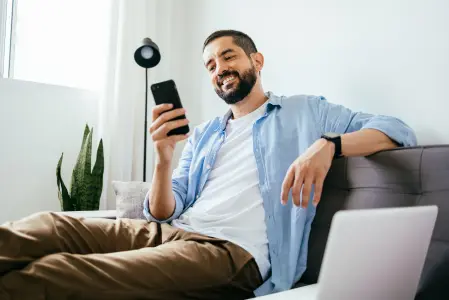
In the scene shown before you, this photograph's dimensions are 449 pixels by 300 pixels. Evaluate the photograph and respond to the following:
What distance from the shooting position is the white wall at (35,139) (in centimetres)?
231

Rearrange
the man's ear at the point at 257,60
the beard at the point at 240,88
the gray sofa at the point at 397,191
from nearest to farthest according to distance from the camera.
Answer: the gray sofa at the point at 397,191, the beard at the point at 240,88, the man's ear at the point at 257,60

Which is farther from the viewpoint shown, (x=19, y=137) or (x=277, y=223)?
(x=19, y=137)

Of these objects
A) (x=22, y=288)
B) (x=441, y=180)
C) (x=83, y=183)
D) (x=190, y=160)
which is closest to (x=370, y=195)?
(x=441, y=180)

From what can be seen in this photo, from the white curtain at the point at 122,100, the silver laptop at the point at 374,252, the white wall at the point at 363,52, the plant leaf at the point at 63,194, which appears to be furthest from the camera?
the white curtain at the point at 122,100

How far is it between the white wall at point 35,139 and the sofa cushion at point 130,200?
88 centimetres

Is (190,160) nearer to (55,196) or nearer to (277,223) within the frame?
(277,223)

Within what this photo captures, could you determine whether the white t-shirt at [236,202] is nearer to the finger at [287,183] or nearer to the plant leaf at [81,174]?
the finger at [287,183]

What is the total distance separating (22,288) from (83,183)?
144 centimetres

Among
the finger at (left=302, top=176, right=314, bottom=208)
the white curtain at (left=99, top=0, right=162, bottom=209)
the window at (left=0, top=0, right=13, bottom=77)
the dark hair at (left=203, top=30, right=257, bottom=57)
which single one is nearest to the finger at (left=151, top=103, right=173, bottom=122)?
the finger at (left=302, top=176, right=314, bottom=208)

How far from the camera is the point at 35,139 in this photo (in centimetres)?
241

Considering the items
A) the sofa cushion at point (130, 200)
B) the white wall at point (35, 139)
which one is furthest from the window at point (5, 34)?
the sofa cushion at point (130, 200)

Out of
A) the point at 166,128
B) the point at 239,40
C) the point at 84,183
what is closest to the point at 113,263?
the point at 166,128

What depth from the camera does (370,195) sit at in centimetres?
125

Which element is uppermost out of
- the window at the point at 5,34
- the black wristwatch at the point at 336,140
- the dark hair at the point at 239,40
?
the window at the point at 5,34
